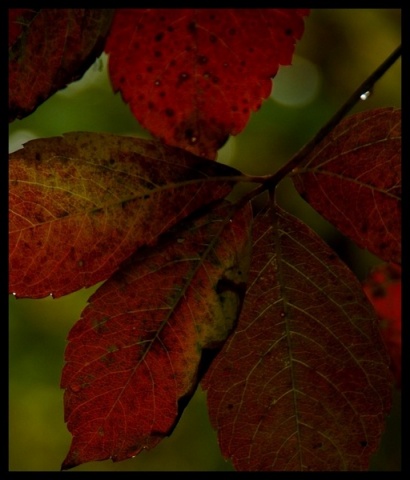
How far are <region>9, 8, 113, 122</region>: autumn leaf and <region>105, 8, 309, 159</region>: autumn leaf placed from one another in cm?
9

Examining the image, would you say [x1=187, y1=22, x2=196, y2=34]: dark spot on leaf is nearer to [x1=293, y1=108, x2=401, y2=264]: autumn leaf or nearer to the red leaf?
[x1=293, y1=108, x2=401, y2=264]: autumn leaf

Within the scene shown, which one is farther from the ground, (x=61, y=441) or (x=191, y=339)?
(x=191, y=339)

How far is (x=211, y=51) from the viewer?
59cm

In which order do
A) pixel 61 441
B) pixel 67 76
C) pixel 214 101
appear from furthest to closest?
1. pixel 61 441
2. pixel 214 101
3. pixel 67 76

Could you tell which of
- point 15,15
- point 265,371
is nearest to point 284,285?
point 265,371

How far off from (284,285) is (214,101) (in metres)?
0.22

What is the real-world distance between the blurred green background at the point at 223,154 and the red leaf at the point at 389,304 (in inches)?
34.1

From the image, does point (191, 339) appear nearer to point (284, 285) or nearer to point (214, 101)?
point (284, 285)

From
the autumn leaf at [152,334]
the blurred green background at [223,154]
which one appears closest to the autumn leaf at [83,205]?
the autumn leaf at [152,334]

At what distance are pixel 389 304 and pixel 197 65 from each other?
0.72 metres

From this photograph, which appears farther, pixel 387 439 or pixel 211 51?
pixel 387 439

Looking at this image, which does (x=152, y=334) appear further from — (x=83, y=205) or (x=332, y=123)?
(x=332, y=123)

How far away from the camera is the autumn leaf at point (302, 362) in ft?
1.81

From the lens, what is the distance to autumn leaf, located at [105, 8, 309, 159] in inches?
22.8
